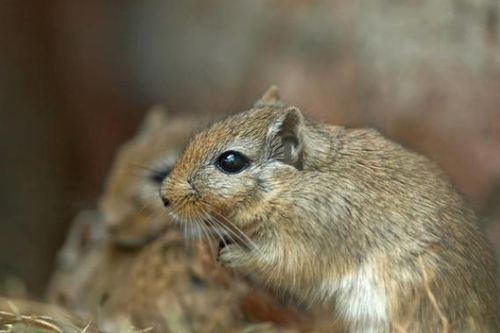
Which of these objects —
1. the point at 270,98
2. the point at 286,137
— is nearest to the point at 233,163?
the point at 286,137

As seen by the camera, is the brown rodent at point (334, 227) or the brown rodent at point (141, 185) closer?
the brown rodent at point (334, 227)

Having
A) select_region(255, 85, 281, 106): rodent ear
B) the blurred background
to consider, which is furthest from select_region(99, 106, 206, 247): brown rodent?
select_region(255, 85, 281, 106): rodent ear

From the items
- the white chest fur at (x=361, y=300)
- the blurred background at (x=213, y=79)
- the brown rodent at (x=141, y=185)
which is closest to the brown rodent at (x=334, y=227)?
the white chest fur at (x=361, y=300)

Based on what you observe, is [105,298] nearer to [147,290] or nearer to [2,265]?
[147,290]

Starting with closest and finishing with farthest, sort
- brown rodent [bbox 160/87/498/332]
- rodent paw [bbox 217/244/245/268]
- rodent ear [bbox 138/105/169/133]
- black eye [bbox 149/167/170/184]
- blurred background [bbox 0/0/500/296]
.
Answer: brown rodent [bbox 160/87/498/332]
rodent paw [bbox 217/244/245/268]
black eye [bbox 149/167/170/184]
blurred background [bbox 0/0/500/296]
rodent ear [bbox 138/105/169/133]

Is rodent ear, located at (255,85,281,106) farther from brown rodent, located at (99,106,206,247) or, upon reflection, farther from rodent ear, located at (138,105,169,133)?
rodent ear, located at (138,105,169,133)

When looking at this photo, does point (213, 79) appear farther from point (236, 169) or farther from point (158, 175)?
point (236, 169)

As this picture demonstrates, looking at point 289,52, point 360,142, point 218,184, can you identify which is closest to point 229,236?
point 218,184

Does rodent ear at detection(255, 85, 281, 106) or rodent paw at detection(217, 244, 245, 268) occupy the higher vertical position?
rodent ear at detection(255, 85, 281, 106)

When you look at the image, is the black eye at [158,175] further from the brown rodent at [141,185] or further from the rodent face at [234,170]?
the rodent face at [234,170]
